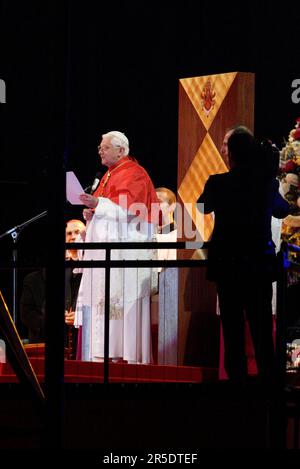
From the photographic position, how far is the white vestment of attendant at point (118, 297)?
864 centimetres

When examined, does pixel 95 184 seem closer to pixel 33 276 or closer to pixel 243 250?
pixel 33 276

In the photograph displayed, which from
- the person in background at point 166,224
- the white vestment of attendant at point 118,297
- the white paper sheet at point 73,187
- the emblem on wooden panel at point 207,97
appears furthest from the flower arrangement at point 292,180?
the white paper sheet at point 73,187

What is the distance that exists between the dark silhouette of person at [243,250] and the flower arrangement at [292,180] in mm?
2780

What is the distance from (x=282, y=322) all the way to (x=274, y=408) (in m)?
0.56

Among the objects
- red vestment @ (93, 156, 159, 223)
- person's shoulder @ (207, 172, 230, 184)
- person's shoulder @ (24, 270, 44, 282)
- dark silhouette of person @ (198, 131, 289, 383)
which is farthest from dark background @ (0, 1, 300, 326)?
dark silhouette of person @ (198, 131, 289, 383)

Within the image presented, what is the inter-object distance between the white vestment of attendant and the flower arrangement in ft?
4.90

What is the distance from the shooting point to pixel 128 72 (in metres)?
12.4

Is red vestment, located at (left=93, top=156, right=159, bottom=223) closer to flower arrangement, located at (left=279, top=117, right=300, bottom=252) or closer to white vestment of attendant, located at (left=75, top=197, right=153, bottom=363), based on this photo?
white vestment of attendant, located at (left=75, top=197, right=153, bottom=363)

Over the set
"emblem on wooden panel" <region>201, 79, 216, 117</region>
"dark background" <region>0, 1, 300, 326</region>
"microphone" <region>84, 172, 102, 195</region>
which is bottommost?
"microphone" <region>84, 172, 102, 195</region>

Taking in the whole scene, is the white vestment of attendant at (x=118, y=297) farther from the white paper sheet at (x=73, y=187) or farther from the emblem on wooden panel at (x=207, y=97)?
the emblem on wooden panel at (x=207, y=97)

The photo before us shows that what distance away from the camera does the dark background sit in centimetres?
1138

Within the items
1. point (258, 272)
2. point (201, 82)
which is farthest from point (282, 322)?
point (201, 82)

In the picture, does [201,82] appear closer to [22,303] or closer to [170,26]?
[22,303]

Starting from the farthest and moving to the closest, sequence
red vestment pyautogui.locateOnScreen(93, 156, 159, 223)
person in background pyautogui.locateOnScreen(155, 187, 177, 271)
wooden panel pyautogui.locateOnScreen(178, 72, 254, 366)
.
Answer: person in background pyautogui.locateOnScreen(155, 187, 177, 271) < red vestment pyautogui.locateOnScreen(93, 156, 159, 223) < wooden panel pyautogui.locateOnScreen(178, 72, 254, 366)
